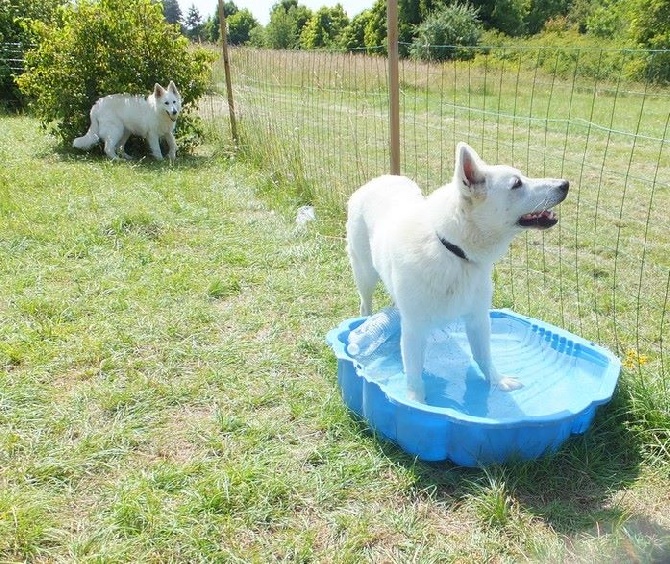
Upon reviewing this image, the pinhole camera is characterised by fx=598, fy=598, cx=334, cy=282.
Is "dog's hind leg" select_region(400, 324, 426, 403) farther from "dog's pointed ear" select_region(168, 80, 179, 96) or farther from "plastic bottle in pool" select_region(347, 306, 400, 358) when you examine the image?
"dog's pointed ear" select_region(168, 80, 179, 96)

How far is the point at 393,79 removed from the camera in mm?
4230

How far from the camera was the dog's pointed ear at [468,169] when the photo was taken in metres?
2.42

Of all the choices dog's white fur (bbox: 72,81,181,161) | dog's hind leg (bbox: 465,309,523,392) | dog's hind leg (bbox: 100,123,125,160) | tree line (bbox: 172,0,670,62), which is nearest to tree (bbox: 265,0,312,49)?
tree line (bbox: 172,0,670,62)

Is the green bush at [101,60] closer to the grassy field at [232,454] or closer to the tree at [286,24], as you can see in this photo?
the grassy field at [232,454]

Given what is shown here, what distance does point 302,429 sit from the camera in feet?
9.18

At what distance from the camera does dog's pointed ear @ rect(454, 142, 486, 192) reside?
7.95 feet

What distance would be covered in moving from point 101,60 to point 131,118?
3.63ft

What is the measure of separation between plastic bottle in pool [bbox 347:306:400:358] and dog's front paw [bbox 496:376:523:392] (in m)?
0.67

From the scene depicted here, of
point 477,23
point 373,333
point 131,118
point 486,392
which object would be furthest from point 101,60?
point 477,23

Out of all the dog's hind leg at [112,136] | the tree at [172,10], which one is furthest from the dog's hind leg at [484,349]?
the tree at [172,10]

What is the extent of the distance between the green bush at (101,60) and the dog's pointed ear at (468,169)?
7479 mm

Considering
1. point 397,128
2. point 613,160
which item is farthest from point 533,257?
point 613,160

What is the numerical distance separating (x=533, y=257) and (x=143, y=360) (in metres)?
3.16

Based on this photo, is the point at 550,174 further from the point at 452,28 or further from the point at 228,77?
the point at 452,28
